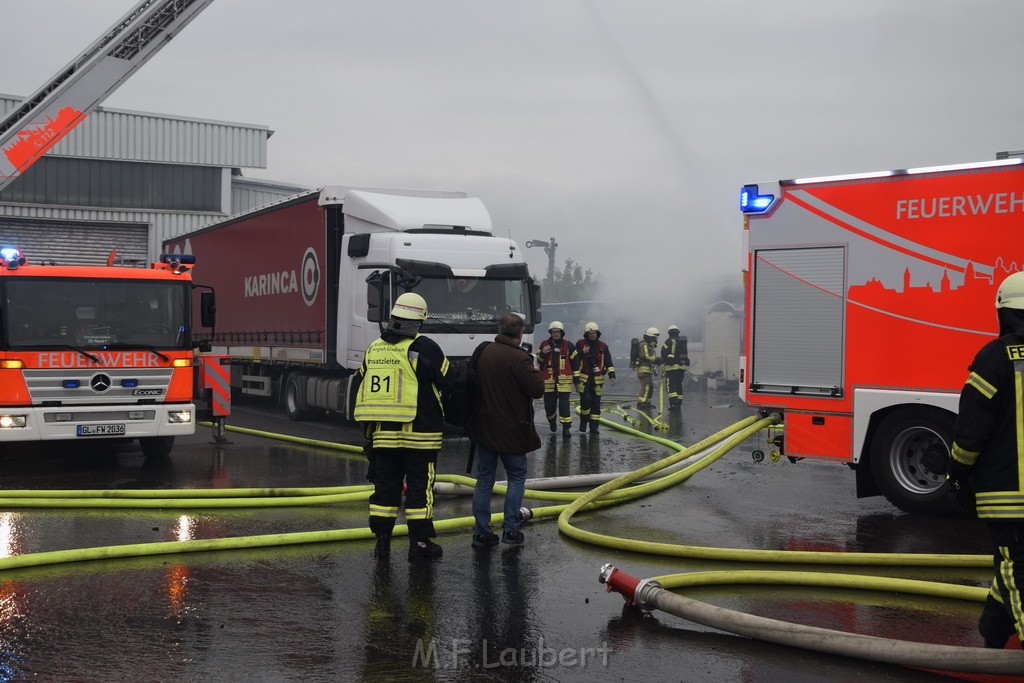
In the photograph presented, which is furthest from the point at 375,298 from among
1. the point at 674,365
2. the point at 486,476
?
the point at 674,365

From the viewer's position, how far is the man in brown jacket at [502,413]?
733 centimetres

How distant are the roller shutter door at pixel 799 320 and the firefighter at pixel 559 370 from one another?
6.09 metres

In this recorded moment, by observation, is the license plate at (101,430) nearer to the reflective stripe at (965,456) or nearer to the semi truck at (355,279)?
the semi truck at (355,279)

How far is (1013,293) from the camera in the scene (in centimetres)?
450

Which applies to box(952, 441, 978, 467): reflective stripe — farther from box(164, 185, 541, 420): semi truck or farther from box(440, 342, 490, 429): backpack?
box(164, 185, 541, 420): semi truck

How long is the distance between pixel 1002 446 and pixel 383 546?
13.2 ft

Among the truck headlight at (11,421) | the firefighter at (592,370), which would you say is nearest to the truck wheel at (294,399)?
the firefighter at (592,370)

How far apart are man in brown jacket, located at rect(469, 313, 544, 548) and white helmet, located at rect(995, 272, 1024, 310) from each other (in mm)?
3400

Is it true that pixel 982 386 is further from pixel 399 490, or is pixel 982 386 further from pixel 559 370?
pixel 559 370

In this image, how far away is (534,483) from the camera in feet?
32.2

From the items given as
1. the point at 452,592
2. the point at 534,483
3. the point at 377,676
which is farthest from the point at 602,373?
the point at 377,676

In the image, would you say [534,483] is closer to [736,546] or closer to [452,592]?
[736,546]

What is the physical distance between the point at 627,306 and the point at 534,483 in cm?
3069

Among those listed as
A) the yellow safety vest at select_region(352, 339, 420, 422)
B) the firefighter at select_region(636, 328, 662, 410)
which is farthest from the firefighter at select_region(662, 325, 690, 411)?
the yellow safety vest at select_region(352, 339, 420, 422)
